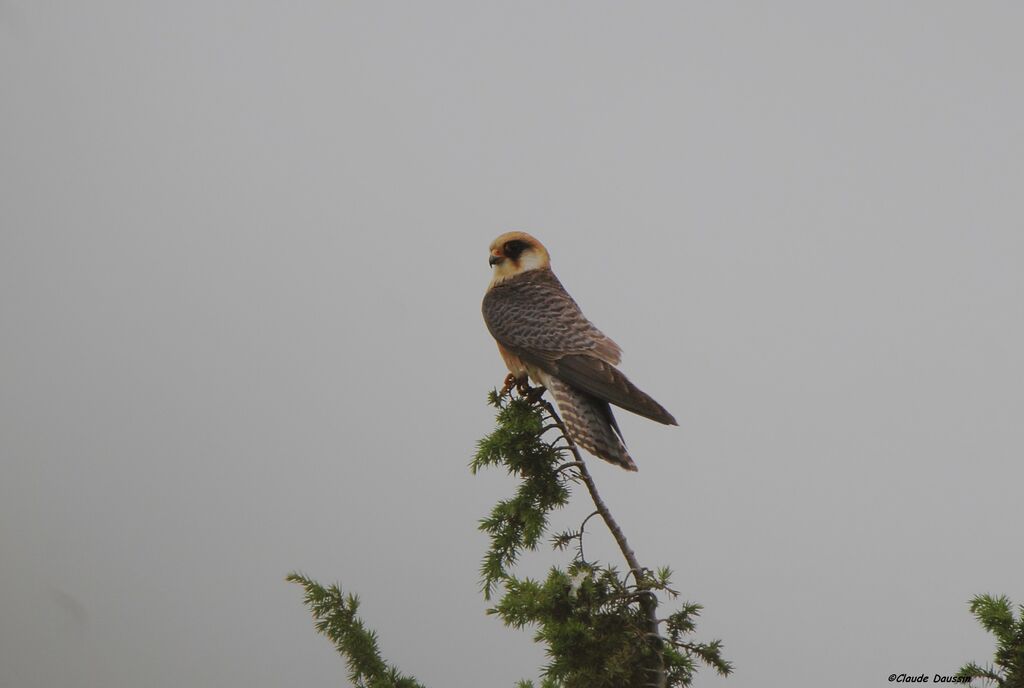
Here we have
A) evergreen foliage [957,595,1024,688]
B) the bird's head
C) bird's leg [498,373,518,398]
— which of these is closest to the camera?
evergreen foliage [957,595,1024,688]

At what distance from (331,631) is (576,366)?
1.25 metres

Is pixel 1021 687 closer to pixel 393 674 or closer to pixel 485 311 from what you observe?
pixel 393 674

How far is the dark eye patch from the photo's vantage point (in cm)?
421

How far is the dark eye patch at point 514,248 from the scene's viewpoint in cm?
421

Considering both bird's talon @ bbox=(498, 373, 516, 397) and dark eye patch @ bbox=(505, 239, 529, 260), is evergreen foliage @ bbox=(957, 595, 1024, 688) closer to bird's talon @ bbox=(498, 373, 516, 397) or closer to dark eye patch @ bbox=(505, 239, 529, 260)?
bird's talon @ bbox=(498, 373, 516, 397)

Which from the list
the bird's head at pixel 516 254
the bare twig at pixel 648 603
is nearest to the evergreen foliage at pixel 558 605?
the bare twig at pixel 648 603

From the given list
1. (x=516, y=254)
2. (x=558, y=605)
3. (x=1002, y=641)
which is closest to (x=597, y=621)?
(x=558, y=605)

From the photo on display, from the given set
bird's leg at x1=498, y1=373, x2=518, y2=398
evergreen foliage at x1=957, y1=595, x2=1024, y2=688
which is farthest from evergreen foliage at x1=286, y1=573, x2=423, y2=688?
evergreen foliage at x1=957, y1=595, x2=1024, y2=688

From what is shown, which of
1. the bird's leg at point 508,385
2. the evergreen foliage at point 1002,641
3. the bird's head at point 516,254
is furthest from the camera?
the bird's head at point 516,254

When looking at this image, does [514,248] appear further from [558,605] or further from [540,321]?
[558,605]

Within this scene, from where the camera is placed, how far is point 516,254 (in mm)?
4242

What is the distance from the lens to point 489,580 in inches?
114

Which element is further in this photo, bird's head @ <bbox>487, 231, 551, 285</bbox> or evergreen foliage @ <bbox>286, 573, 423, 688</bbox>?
bird's head @ <bbox>487, 231, 551, 285</bbox>

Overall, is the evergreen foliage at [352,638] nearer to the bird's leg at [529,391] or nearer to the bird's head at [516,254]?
the bird's leg at [529,391]
